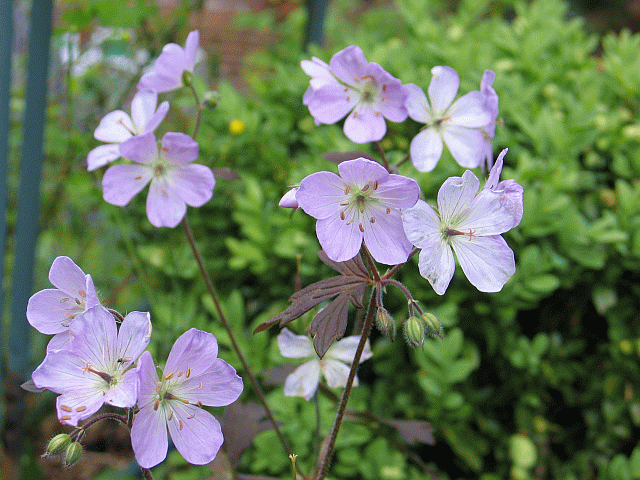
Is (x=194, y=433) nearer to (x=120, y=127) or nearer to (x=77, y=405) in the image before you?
(x=77, y=405)

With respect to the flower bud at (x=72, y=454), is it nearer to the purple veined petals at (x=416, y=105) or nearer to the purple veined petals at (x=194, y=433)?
the purple veined petals at (x=194, y=433)

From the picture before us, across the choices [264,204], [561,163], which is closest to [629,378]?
[561,163]

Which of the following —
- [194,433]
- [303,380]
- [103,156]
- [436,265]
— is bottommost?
[303,380]

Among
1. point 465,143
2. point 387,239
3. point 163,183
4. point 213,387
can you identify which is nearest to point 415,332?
point 387,239

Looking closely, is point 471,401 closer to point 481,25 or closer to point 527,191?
point 527,191

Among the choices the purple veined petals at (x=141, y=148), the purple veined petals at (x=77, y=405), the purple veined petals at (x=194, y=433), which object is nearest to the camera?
the purple veined petals at (x=77, y=405)

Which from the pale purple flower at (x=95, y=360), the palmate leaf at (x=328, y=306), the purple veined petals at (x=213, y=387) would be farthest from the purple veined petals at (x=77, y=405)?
the palmate leaf at (x=328, y=306)

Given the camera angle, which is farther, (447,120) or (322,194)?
(447,120)
